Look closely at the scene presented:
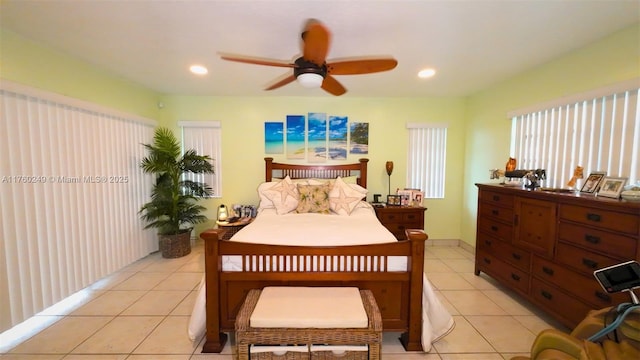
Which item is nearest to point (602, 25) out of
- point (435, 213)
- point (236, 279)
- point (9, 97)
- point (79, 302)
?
point (435, 213)

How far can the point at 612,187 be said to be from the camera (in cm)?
193

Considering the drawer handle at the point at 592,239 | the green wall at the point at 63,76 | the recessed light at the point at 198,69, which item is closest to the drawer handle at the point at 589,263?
the drawer handle at the point at 592,239

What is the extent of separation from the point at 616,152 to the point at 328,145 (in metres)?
3.14

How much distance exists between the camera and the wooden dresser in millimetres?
1756

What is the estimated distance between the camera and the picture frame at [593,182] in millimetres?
2098

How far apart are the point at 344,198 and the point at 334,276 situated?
1459 millimetres

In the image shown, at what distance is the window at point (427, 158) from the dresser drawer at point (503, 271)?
1.41 meters

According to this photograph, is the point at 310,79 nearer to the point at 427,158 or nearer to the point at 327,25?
the point at 327,25

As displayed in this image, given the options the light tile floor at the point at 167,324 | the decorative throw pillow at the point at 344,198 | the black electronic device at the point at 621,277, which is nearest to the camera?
the black electronic device at the point at 621,277

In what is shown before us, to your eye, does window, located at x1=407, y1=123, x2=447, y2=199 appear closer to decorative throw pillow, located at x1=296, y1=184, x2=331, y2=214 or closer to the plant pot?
decorative throw pillow, located at x1=296, y1=184, x2=331, y2=214

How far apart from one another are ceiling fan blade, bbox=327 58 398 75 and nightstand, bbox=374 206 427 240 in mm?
2226

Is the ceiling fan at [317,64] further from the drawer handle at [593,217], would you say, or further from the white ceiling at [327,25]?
the drawer handle at [593,217]

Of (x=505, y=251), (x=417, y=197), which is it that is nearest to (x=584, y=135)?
(x=505, y=251)

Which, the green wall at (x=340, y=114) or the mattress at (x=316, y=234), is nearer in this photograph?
the mattress at (x=316, y=234)
